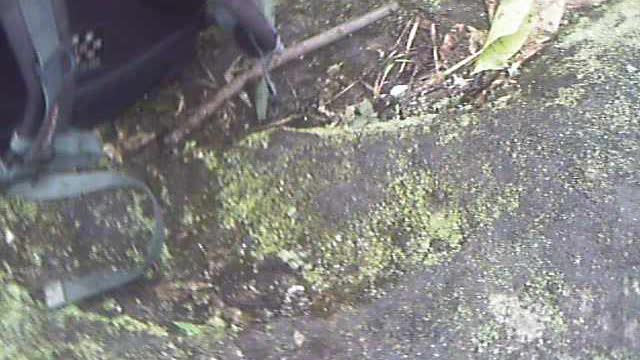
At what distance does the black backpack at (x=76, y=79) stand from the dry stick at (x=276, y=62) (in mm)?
61

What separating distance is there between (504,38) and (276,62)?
0.92ft

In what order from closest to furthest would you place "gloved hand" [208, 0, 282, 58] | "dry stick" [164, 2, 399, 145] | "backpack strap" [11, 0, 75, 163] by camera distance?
"backpack strap" [11, 0, 75, 163]
"gloved hand" [208, 0, 282, 58]
"dry stick" [164, 2, 399, 145]

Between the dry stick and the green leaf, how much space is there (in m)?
0.13

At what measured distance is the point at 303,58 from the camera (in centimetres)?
137

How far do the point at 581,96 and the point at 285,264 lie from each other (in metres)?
0.40

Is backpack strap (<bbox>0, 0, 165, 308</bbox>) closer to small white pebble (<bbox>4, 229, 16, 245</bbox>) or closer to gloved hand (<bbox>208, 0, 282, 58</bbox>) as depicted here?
small white pebble (<bbox>4, 229, 16, 245</bbox>)

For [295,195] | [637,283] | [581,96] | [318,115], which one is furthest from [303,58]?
[637,283]

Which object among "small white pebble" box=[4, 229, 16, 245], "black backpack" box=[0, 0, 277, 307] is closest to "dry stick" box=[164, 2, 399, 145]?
"black backpack" box=[0, 0, 277, 307]

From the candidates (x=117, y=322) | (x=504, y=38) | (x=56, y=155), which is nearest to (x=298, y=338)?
(x=117, y=322)

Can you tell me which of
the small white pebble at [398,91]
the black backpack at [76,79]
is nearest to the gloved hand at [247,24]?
the black backpack at [76,79]

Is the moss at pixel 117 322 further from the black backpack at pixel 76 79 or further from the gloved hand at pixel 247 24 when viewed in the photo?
the gloved hand at pixel 247 24

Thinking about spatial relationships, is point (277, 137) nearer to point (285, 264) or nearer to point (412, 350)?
point (285, 264)

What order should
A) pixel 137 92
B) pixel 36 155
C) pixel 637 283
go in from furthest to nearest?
pixel 137 92, pixel 637 283, pixel 36 155

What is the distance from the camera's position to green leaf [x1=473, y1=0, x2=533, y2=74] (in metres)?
1.34
